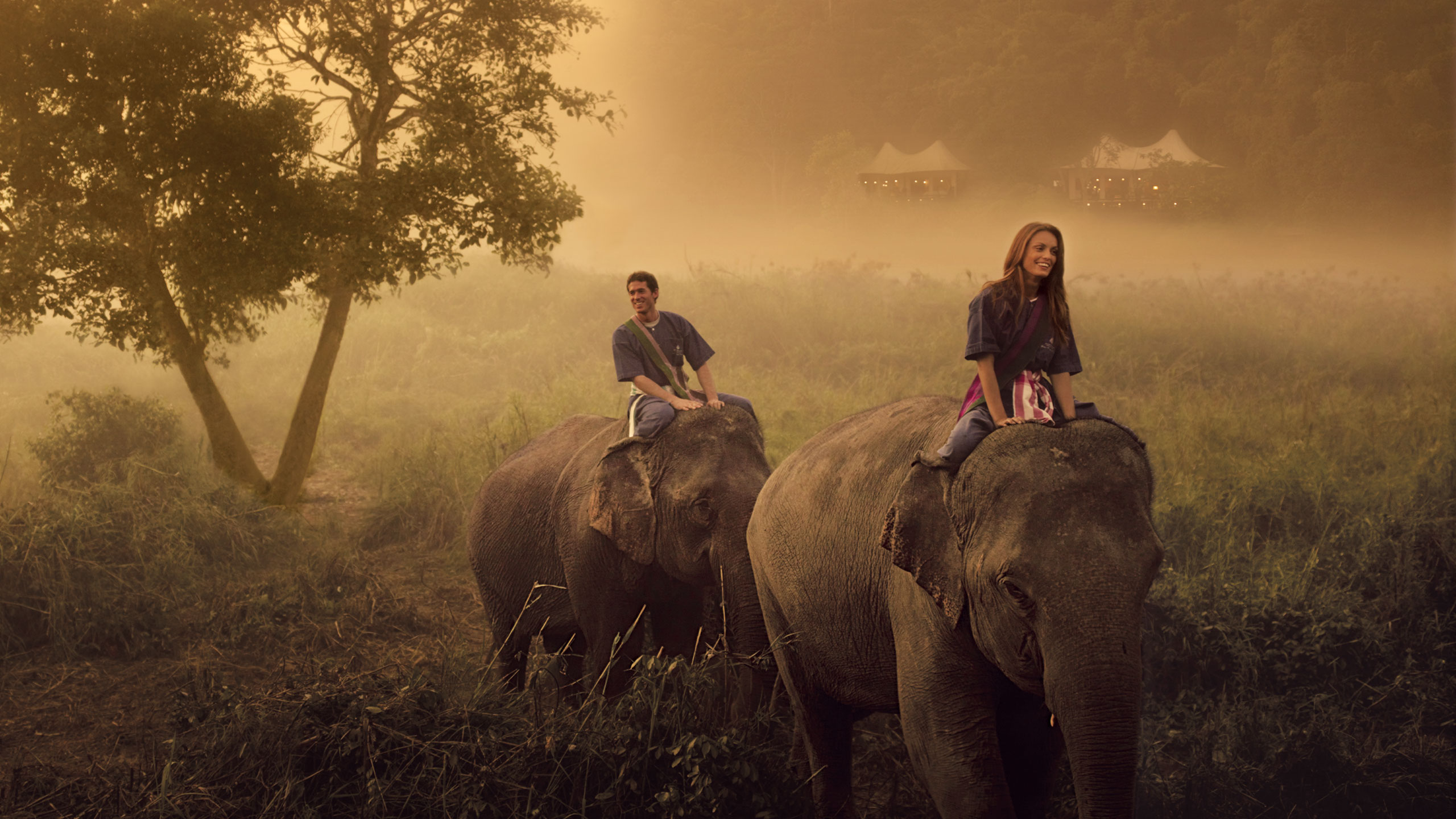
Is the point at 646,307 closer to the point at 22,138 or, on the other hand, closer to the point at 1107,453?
the point at 1107,453

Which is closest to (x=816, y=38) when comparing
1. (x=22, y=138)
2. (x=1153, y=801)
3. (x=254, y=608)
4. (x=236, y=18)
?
(x=236, y=18)

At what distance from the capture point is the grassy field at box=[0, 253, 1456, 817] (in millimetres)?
4477

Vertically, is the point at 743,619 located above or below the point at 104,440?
below

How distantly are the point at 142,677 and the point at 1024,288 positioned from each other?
286 inches

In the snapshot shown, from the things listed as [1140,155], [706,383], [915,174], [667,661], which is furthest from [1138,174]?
[667,661]

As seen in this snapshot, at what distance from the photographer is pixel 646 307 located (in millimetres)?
6484

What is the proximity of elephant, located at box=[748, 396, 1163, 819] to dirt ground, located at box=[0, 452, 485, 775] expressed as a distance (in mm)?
2089

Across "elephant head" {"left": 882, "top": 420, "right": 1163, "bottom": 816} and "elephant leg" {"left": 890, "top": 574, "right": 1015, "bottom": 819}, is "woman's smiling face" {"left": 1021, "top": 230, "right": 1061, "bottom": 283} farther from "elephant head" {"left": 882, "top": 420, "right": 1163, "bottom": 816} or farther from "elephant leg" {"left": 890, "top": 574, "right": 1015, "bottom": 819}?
"elephant leg" {"left": 890, "top": 574, "right": 1015, "bottom": 819}

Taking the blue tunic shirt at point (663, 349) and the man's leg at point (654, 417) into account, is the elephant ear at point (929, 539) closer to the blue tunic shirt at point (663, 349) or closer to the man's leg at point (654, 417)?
the man's leg at point (654, 417)

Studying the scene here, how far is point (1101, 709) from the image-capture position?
293 cm

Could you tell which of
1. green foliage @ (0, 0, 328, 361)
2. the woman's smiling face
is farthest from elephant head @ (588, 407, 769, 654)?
green foliage @ (0, 0, 328, 361)

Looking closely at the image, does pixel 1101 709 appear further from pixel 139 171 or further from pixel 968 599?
pixel 139 171

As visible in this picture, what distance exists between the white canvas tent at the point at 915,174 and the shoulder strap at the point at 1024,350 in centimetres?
2365

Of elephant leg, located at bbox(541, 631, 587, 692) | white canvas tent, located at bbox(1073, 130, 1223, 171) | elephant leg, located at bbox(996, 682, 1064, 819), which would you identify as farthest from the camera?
white canvas tent, located at bbox(1073, 130, 1223, 171)
